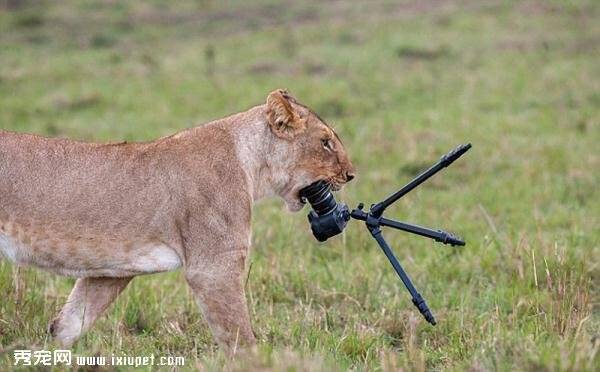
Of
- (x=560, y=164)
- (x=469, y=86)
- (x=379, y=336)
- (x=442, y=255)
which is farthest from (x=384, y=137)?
(x=379, y=336)

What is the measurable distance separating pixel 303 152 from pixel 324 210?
271 millimetres

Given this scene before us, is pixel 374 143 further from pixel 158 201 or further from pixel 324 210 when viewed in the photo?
pixel 158 201

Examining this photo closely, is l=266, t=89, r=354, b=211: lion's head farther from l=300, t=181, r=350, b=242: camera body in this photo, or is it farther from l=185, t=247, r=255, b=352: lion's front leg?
l=185, t=247, r=255, b=352: lion's front leg

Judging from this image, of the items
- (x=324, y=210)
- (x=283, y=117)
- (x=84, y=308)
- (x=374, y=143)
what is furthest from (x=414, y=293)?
(x=374, y=143)

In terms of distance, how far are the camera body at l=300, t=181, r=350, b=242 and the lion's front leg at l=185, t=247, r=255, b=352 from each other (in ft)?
1.88

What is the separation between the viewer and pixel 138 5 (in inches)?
742

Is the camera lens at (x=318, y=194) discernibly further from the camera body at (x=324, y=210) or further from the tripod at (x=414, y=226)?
the tripod at (x=414, y=226)

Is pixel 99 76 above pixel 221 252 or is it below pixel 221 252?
above

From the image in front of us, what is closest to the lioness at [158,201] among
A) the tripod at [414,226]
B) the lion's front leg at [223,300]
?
the lion's front leg at [223,300]

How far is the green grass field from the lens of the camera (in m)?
4.76

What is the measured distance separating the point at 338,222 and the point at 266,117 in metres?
0.55

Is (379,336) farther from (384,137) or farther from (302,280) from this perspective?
(384,137)

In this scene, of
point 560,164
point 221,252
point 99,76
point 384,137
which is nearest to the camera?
point 221,252

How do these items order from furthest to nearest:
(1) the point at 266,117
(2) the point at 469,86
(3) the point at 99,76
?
(3) the point at 99,76 → (2) the point at 469,86 → (1) the point at 266,117
